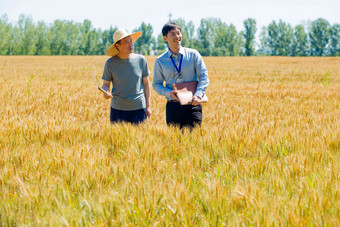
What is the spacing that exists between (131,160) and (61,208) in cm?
90

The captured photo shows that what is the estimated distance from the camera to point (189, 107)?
4176mm

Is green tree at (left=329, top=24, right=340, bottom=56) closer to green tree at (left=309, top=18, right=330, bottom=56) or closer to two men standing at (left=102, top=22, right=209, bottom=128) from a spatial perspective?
green tree at (left=309, top=18, right=330, bottom=56)

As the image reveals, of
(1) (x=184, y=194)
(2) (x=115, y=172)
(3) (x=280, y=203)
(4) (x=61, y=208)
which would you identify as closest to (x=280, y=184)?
(3) (x=280, y=203)

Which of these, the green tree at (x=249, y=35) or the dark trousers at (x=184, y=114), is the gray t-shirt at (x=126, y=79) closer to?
the dark trousers at (x=184, y=114)

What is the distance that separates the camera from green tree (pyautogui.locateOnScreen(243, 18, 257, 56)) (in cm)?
9894

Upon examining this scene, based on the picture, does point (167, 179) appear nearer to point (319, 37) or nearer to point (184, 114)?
point (184, 114)

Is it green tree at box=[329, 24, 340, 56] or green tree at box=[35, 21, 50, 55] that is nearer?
green tree at box=[35, 21, 50, 55]

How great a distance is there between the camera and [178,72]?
13.4 ft

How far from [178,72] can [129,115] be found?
1.00 meters

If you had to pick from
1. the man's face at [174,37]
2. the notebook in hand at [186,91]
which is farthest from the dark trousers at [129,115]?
the man's face at [174,37]

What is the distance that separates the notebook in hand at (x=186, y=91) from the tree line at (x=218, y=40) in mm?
91770

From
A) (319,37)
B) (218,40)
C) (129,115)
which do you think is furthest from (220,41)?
(129,115)

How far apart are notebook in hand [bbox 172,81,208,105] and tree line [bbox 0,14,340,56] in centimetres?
9177

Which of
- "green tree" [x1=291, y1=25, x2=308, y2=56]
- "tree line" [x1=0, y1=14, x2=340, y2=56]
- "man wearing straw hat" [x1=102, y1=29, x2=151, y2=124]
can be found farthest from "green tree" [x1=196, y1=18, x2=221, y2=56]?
"man wearing straw hat" [x1=102, y1=29, x2=151, y2=124]
